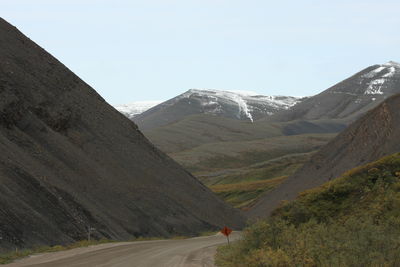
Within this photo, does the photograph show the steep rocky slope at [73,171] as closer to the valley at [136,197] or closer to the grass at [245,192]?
the valley at [136,197]

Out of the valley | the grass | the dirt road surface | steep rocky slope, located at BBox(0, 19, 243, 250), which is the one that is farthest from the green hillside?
the grass

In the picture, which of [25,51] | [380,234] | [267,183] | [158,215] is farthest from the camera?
[267,183]

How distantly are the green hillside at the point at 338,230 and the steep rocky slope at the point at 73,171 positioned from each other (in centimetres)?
1438

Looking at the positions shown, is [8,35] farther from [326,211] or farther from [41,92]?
[326,211]

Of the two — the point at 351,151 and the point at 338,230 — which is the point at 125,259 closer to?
the point at 338,230

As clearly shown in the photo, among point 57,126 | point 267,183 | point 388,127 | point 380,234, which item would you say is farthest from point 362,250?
point 267,183

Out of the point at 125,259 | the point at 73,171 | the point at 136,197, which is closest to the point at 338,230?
the point at 125,259

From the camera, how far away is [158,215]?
186ft

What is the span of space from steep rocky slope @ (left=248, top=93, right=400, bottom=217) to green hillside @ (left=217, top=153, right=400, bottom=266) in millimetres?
27711

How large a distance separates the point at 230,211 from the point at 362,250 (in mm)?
54090

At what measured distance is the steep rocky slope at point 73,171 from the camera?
39375mm

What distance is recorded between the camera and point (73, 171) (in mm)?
51594

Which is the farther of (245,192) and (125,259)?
→ (245,192)

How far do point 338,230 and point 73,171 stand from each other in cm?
3268
